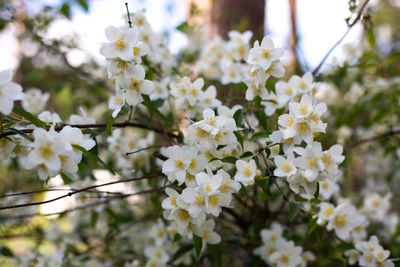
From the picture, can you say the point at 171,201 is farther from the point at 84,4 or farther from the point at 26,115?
the point at 84,4

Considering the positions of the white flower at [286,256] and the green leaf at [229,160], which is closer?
the green leaf at [229,160]

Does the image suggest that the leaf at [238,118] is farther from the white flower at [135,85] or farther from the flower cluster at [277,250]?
the flower cluster at [277,250]

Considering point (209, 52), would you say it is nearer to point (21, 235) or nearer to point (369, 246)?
point (369, 246)

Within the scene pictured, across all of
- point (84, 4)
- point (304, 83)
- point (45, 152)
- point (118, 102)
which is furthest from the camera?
point (84, 4)

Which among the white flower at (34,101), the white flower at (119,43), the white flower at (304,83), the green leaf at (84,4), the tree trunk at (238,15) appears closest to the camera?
the white flower at (119,43)

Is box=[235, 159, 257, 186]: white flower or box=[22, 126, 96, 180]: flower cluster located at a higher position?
box=[22, 126, 96, 180]: flower cluster

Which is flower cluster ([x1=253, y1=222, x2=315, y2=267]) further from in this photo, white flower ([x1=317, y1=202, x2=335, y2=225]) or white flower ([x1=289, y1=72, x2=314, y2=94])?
white flower ([x1=289, y1=72, x2=314, y2=94])

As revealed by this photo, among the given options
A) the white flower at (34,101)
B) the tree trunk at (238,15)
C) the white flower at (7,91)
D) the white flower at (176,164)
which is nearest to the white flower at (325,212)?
the white flower at (176,164)

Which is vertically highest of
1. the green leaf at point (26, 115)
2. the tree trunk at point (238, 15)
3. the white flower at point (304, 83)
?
the tree trunk at point (238, 15)

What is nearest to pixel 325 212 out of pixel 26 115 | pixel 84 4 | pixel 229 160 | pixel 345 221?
pixel 345 221

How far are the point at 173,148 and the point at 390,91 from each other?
1681mm

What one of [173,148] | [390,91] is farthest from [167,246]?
[390,91]

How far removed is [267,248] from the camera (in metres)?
1.37

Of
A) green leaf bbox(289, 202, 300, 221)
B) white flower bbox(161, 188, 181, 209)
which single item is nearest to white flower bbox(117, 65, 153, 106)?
white flower bbox(161, 188, 181, 209)
